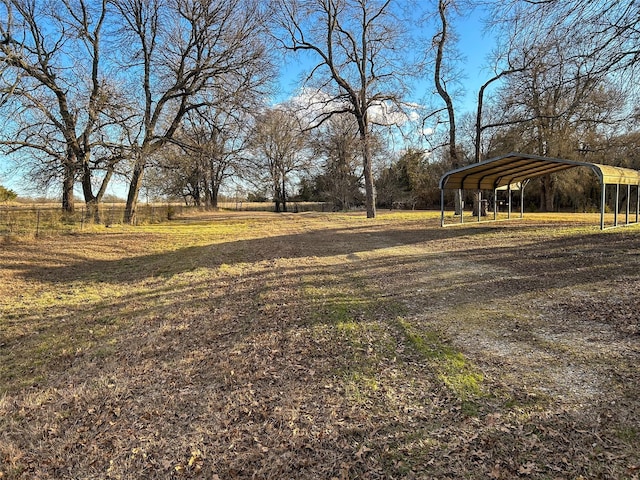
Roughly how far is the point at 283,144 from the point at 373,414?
42.5 m

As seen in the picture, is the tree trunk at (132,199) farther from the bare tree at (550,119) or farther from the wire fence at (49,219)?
the bare tree at (550,119)

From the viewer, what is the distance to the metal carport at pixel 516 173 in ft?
41.5

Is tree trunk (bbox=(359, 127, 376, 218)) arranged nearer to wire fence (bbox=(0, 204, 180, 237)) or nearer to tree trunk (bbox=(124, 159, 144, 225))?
tree trunk (bbox=(124, 159, 144, 225))

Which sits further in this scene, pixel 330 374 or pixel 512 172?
pixel 512 172

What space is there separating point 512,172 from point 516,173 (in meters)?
0.51

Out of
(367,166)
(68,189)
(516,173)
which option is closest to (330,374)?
(516,173)

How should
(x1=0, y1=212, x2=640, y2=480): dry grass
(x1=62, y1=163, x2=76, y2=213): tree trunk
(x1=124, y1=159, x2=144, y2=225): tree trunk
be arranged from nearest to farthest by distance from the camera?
(x1=0, y1=212, x2=640, y2=480): dry grass → (x1=62, y1=163, x2=76, y2=213): tree trunk → (x1=124, y1=159, x2=144, y2=225): tree trunk

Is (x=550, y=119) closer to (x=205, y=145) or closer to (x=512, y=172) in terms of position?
(x=512, y=172)

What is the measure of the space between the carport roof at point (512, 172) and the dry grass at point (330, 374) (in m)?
5.61

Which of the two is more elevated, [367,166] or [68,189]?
[367,166]

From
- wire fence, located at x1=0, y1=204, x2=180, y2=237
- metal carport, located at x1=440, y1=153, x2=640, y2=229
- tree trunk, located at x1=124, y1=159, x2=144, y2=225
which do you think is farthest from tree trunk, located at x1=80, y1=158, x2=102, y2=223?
metal carport, located at x1=440, y1=153, x2=640, y2=229

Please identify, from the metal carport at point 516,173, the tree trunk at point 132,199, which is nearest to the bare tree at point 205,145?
the tree trunk at point 132,199

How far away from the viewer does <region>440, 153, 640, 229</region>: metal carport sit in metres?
12.6

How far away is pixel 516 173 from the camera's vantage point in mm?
17516
